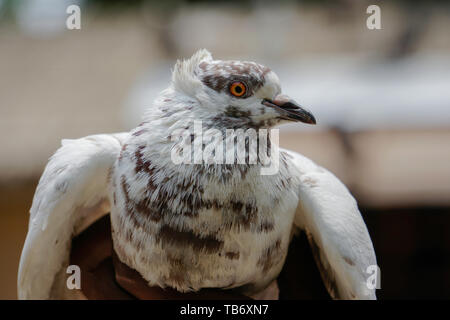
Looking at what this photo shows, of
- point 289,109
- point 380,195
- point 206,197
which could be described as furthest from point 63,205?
point 380,195

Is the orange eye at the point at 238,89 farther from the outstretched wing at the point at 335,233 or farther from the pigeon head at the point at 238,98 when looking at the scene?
the outstretched wing at the point at 335,233

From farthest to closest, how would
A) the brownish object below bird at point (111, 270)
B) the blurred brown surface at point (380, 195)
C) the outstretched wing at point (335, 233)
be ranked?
Result: the blurred brown surface at point (380, 195) → the brownish object below bird at point (111, 270) → the outstretched wing at point (335, 233)

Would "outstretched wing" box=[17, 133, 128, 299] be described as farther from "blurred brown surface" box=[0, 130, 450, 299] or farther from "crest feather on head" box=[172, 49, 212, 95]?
"blurred brown surface" box=[0, 130, 450, 299]

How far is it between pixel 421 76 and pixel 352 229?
13.7 feet

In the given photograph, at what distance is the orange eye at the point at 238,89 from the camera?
1.48 m

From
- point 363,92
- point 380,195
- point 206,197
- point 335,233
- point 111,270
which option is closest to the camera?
point 206,197

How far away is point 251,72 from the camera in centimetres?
149

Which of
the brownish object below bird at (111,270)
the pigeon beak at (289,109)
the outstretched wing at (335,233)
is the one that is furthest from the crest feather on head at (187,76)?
the brownish object below bird at (111,270)

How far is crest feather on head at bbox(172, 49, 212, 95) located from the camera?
1.52 metres

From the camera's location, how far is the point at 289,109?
59.8 inches

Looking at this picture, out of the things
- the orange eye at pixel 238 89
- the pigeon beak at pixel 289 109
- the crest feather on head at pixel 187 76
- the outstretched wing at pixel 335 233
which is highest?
the crest feather on head at pixel 187 76

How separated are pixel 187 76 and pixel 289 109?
0.28 metres

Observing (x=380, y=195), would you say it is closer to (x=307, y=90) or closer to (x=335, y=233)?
(x=307, y=90)

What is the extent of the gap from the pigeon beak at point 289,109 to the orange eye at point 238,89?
62 mm
